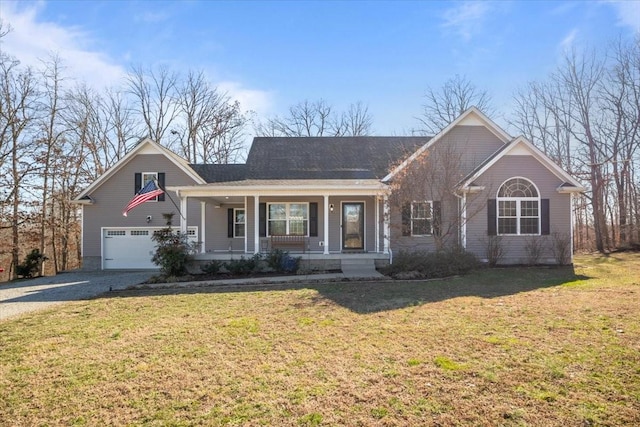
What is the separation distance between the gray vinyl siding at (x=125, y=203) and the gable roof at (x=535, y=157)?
40.5 ft

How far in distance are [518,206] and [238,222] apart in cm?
1185

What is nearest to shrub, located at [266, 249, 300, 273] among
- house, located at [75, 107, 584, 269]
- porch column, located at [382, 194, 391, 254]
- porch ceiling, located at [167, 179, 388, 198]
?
house, located at [75, 107, 584, 269]

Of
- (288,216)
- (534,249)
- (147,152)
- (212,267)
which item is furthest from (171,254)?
(534,249)

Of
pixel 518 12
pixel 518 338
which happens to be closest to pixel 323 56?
pixel 518 12

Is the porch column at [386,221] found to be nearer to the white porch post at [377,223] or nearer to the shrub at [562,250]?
the white porch post at [377,223]

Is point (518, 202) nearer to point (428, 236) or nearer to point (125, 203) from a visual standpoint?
point (428, 236)

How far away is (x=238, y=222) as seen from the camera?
1628cm

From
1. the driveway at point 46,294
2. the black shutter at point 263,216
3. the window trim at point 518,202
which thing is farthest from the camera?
the black shutter at point 263,216

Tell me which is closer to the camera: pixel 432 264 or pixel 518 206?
pixel 432 264

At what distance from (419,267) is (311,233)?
5340mm

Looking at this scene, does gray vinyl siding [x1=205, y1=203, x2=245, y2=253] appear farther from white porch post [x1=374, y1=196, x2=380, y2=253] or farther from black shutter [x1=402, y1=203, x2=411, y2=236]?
black shutter [x1=402, y1=203, x2=411, y2=236]

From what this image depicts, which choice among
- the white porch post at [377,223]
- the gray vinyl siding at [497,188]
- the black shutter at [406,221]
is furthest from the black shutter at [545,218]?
the white porch post at [377,223]

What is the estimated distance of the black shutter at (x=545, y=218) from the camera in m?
13.7

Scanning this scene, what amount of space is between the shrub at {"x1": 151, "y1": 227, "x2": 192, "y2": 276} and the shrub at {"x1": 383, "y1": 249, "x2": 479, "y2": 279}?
6.96 meters
